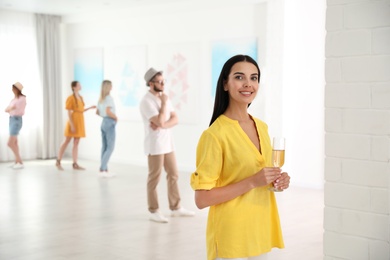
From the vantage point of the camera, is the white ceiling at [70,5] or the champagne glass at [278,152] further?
the white ceiling at [70,5]

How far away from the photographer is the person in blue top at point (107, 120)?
9.33 m

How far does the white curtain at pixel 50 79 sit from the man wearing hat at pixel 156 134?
6600 mm

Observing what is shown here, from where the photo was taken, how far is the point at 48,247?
204 inches

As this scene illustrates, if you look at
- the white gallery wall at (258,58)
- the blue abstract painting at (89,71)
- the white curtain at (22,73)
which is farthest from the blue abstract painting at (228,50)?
the white curtain at (22,73)

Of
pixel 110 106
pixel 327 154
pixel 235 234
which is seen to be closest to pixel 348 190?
pixel 327 154

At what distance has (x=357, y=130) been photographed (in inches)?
117

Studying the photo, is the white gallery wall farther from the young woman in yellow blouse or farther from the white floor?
the young woman in yellow blouse

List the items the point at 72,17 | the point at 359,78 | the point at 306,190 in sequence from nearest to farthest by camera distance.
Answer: the point at 359,78 < the point at 306,190 < the point at 72,17

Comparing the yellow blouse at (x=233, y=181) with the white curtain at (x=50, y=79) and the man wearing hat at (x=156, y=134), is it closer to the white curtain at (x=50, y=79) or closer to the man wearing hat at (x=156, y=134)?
the man wearing hat at (x=156, y=134)

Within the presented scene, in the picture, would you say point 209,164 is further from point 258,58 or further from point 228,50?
point 228,50

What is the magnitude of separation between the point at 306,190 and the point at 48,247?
421cm

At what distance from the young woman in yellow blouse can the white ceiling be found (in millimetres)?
8067

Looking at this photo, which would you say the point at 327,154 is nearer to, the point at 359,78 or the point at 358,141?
the point at 358,141

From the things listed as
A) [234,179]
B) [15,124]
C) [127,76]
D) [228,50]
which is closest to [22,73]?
[15,124]
